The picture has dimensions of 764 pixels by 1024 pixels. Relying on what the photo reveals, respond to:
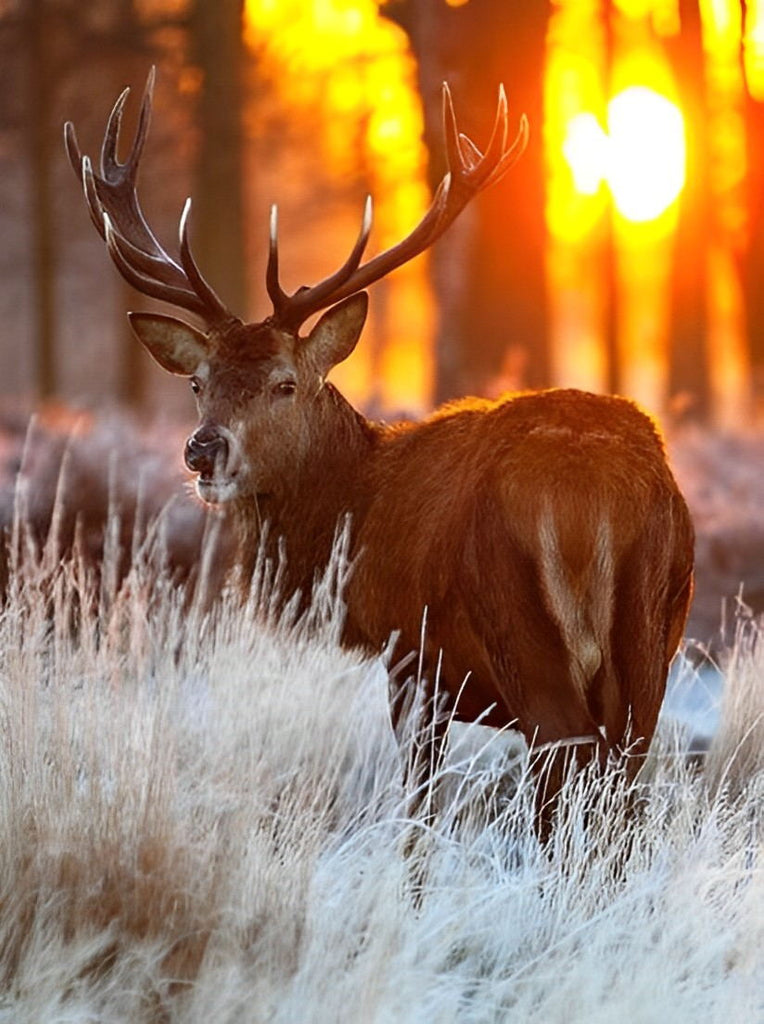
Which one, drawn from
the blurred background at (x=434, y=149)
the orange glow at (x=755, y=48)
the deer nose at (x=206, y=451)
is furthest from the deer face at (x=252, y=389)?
the orange glow at (x=755, y=48)

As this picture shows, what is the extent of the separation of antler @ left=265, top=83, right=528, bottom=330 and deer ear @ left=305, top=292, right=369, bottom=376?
2.3 inches

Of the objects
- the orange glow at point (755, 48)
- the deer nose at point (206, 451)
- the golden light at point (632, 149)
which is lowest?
the deer nose at point (206, 451)

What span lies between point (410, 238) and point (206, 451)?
1.21m

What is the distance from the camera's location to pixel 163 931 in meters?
3.70

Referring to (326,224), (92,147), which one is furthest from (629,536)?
(326,224)

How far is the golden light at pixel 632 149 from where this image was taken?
1869 cm

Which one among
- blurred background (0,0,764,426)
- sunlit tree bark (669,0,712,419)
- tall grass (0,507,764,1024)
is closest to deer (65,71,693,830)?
tall grass (0,507,764,1024)

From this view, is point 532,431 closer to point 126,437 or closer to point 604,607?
point 604,607

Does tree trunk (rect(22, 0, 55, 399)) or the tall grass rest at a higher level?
tree trunk (rect(22, 0, 55, 399))

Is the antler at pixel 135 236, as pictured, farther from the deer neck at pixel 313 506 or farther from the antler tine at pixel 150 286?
the deer neck at pixel 313 506

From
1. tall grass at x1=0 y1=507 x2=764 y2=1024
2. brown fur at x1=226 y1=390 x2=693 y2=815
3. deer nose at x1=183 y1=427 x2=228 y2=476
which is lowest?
tall grass at x1=0 y1=507 x2=764 y2=1024

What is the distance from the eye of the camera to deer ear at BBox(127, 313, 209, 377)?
566cm

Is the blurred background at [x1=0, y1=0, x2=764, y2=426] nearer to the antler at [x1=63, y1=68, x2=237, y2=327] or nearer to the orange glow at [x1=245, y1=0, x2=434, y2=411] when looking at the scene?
the orange glow at [x1=245, y1=0, x2=434, y2=411]

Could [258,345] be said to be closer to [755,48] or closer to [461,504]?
[461,504]
